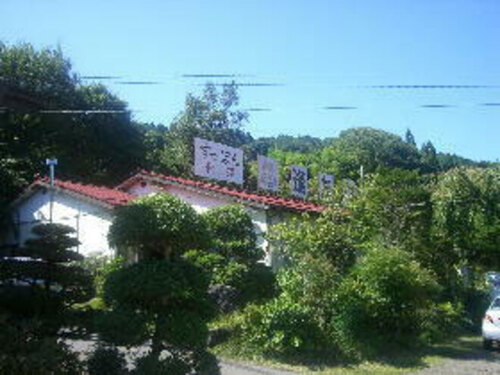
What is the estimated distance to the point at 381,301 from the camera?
14.7 metres

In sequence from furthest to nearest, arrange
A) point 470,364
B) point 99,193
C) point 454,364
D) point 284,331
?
point 99,193 < point 470,364 < point 454,364 < point 284,331

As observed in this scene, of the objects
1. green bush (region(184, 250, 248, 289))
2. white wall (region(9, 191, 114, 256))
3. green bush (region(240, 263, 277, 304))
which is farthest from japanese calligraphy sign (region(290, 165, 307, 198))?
green bush (region(184, 250, 248, 289))

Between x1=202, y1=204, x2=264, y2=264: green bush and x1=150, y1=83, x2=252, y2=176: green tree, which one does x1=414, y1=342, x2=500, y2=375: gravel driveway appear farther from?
x1=150, y1=83, x2=252, y2=176: green tree

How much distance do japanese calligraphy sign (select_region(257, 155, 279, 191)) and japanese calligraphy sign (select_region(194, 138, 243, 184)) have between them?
172 centimetres

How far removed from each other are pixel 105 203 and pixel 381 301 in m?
13.2

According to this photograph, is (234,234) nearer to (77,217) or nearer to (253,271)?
(253,271)

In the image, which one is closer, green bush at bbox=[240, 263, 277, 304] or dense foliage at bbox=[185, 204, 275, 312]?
dense foliage at bbox=[185, 204, 275, 312]

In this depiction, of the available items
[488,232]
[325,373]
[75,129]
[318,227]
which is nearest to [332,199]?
[318,227]

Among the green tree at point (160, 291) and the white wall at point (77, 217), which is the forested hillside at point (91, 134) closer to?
the white wall at point (77, 217)

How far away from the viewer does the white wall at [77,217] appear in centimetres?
2516

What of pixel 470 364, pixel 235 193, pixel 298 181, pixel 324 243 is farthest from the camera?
pixel 298 181

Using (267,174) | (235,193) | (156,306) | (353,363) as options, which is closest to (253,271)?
(235,193)

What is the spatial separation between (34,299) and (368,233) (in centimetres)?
1095

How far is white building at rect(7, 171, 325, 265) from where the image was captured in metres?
21.8
